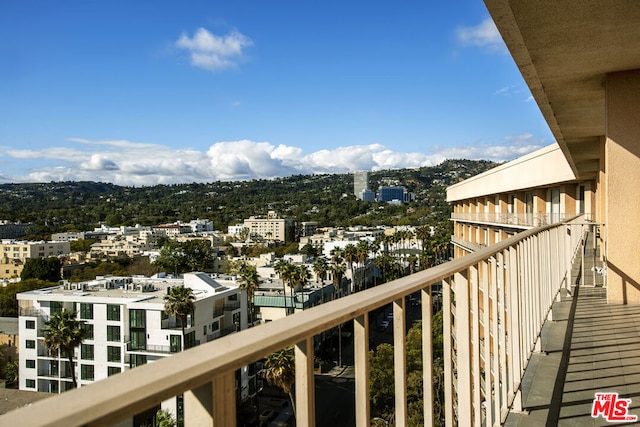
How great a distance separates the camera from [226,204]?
157375 millimetres

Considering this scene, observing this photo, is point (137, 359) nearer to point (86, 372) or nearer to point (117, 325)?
point (117, 325)

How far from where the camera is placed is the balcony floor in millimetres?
2676

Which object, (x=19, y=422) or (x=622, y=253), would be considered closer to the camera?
(x=19, y=422)

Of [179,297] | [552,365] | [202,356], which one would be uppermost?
[202,356]

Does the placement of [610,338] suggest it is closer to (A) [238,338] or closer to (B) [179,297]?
(A) [238,338]

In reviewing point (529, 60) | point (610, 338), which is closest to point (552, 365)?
point (610, 338)

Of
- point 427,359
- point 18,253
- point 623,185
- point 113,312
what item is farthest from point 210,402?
point 18,253

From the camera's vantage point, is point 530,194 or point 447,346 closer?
point 447,346

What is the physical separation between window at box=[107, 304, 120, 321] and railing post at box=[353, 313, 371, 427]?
28724mm

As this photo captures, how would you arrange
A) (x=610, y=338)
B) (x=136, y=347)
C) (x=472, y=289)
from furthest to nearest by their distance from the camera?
1. (x=136, y=347)
2. (x=610, y=338)
3. (x=472, y=289)

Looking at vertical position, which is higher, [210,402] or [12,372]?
[210,402]

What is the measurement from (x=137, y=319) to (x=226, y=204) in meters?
133

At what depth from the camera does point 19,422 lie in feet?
1.51

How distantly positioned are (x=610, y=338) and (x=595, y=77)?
337 centimetres
